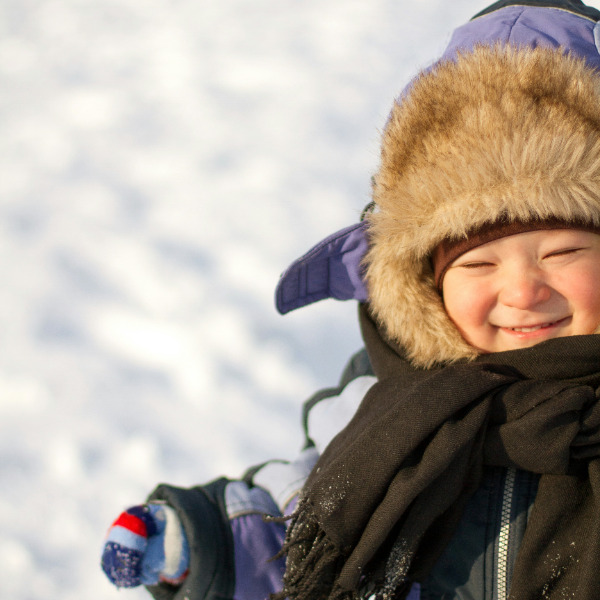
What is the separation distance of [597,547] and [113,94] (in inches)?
80.2

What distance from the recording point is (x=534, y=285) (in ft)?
2.98

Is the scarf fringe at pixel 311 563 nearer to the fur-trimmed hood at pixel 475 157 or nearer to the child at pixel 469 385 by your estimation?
the child at pixel 469 385

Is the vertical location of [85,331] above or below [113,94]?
below

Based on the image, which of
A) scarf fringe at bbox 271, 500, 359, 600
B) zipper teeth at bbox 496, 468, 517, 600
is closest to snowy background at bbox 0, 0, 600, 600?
scarf fringe at bbox 271, 500, 359, 600

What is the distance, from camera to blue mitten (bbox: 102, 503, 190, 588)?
1.00 meters

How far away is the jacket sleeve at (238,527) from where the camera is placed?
105 cm

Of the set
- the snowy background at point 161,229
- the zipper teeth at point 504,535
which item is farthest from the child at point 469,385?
the snowy background at point 161,229

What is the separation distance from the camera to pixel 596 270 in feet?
3.04

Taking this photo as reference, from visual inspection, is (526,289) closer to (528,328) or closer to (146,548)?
(528,328)

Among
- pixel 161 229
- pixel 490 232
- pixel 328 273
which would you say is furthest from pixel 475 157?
pixel 161 229

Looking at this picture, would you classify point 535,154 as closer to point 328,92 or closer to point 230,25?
point 328,92

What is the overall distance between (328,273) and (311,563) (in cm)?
56

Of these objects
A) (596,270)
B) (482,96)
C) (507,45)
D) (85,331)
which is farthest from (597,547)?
(85,331)

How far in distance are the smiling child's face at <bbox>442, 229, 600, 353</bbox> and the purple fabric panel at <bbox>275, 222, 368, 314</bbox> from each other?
241 mm
